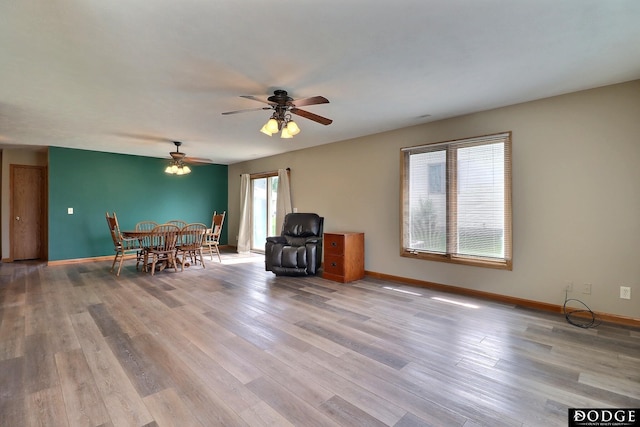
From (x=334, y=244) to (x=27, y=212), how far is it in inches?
281

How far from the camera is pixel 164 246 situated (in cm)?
541

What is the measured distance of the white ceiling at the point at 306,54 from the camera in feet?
6.09

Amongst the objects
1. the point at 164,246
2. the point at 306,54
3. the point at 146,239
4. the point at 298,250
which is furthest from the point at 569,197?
the point at 146,239

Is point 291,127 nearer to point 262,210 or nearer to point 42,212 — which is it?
point 262,210

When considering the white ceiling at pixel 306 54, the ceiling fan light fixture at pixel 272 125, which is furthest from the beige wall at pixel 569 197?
the ceiling fan light fixture at pixel 272 125

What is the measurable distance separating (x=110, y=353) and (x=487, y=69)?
4.06 meters

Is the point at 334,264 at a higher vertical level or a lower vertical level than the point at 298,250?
lower

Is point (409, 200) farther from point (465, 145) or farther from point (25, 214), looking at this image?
point (25, 214)

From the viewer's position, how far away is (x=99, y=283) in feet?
14.9

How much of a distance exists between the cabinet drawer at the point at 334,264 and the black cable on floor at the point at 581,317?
9.06ft

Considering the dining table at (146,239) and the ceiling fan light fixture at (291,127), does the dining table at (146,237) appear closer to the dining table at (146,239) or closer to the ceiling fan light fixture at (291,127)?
the dining table at (146,239)

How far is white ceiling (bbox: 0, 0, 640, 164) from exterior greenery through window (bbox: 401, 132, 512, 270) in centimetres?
57

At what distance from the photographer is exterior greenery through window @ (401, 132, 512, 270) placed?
12.0 feet

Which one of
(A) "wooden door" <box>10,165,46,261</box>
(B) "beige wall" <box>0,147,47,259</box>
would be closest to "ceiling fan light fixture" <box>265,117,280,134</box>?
(B) "beige wall" <box>0,147,47,259</box>
